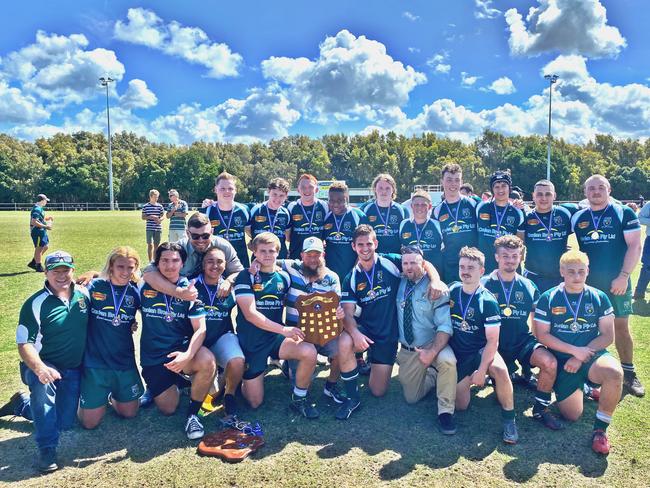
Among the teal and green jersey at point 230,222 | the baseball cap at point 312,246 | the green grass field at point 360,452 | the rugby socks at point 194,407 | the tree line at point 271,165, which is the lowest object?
the green grass field at point 360,452

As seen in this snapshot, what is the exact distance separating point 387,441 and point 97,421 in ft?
9.38

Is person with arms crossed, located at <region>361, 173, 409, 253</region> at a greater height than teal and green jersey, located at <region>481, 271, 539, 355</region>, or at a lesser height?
greater

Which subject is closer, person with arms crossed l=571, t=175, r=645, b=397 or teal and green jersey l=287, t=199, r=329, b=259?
person with arms crossed l=571, t=175, r=645, b=397

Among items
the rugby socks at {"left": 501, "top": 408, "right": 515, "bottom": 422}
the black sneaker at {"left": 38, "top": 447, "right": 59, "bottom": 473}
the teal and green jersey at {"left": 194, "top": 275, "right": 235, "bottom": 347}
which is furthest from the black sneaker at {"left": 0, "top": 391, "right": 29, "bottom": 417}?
the rugby socks at {"left": 501, "top": 408, "right": 515, "bottom": 422}

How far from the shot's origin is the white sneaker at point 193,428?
14.4ft

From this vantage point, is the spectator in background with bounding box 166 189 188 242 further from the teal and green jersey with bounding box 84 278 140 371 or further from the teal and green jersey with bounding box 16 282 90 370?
the teal and green jersey with bounding box 16 282 90 370

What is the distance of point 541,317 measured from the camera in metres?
4.74

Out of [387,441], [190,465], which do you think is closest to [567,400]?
[387,441]

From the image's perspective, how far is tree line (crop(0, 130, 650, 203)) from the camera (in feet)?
230

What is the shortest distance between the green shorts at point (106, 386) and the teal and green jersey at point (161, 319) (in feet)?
0.69

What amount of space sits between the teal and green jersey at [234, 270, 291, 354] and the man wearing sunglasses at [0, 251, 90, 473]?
5.15 ft

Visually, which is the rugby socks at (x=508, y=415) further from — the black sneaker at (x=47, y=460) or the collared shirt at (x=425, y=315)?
the black sneaker at (x=47, y=460)

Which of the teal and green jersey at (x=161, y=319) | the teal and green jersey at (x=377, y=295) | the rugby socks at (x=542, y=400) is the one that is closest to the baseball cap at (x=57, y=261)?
the teal and green jersey at (x=161, y=319)

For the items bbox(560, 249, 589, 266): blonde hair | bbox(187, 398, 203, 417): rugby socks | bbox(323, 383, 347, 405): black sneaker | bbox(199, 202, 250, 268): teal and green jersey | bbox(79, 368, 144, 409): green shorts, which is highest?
bbox(199, 202, 250, 268): teal and green jersey
